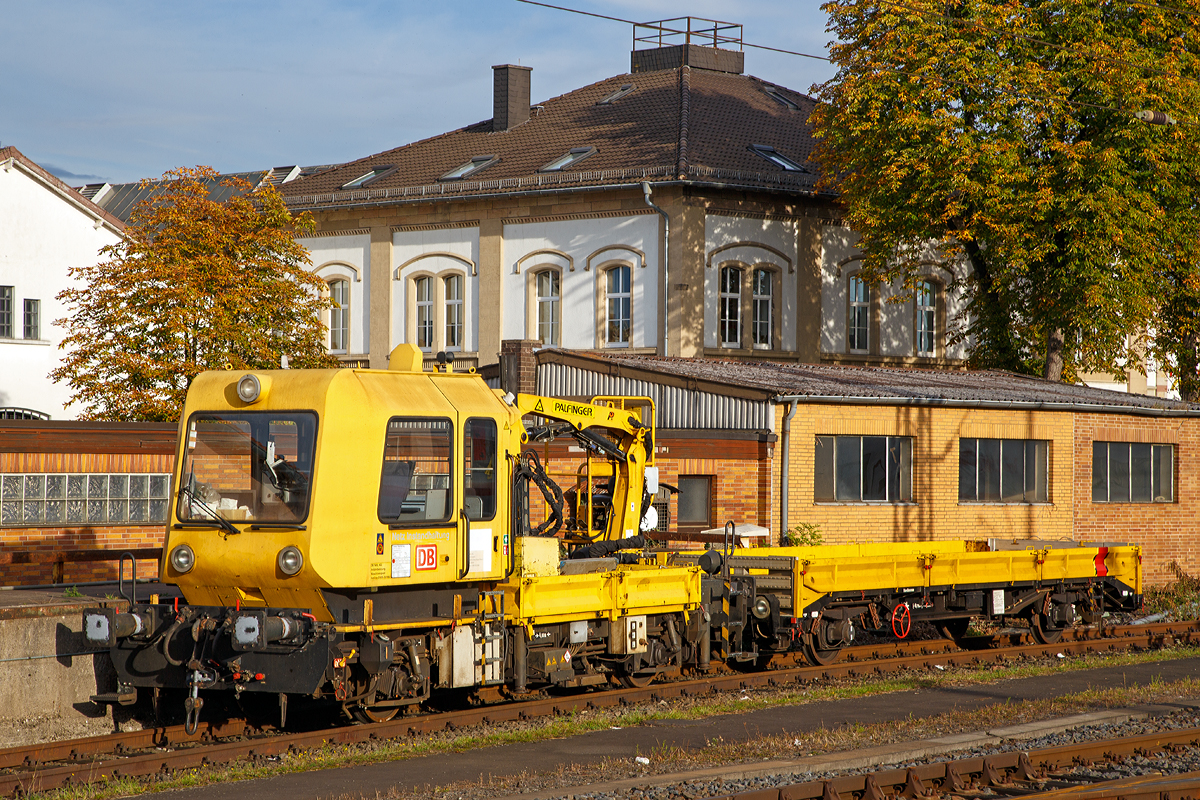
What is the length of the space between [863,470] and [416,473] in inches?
529

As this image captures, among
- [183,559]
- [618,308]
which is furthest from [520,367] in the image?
[183,559]

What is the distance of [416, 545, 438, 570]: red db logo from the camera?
36.2 feet

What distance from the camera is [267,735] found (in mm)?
11453

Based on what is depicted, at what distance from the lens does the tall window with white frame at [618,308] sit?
3384 centimetres

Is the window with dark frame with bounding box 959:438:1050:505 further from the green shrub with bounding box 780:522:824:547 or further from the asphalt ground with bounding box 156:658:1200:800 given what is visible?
the asphalt ground with bounding box 156:658:1200:800

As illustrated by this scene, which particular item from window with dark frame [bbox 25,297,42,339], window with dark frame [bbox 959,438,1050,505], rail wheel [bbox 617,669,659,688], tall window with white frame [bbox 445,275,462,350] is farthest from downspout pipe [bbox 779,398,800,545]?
window with dark frame [bbox 25,297,42,339]

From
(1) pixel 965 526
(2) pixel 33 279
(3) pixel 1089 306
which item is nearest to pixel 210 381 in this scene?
(1) pixel 965 526

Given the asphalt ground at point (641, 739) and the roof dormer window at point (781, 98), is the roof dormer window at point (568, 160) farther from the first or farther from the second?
the asphalt ground at point (641, 739)

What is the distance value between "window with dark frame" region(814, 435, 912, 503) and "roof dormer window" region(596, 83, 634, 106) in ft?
58.6

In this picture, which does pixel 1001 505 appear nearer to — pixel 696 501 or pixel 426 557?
pixel 696 501

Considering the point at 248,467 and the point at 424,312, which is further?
the point at 424,312

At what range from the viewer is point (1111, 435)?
26.4 meters

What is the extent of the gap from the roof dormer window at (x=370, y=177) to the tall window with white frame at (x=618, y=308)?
879cm

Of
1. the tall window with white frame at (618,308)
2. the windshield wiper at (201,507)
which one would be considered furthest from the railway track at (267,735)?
the tall window with white frame at (618,308)
